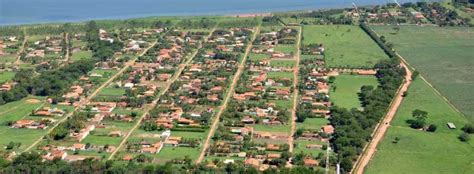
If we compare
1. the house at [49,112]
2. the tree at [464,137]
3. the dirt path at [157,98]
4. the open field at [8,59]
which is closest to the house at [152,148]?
the dirt path at [157,98]

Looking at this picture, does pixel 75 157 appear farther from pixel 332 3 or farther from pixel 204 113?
pixel 332 3

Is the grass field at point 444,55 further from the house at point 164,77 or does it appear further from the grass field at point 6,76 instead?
the grass field at point 6,76

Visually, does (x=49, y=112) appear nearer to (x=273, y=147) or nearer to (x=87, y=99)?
(x=87, y=99)

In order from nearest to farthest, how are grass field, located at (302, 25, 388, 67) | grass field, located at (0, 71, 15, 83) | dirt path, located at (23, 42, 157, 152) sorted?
dirt path, located at (23, 42, 157, 152)
grass field, located at (0, 71, 15, 83)
grass field, located at (302, 25, 388, 67)

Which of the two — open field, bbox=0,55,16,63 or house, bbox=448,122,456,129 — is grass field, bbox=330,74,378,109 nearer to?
house, bbox=448,122,456,129

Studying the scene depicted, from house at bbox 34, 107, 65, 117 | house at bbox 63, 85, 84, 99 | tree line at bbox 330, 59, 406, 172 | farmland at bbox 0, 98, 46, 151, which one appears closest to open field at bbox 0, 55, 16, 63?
house at bbox 63, 85, 84, 99

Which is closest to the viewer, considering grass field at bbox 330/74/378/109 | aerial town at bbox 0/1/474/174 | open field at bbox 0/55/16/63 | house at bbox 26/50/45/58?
aerial town at bbox 0/1/474/174
